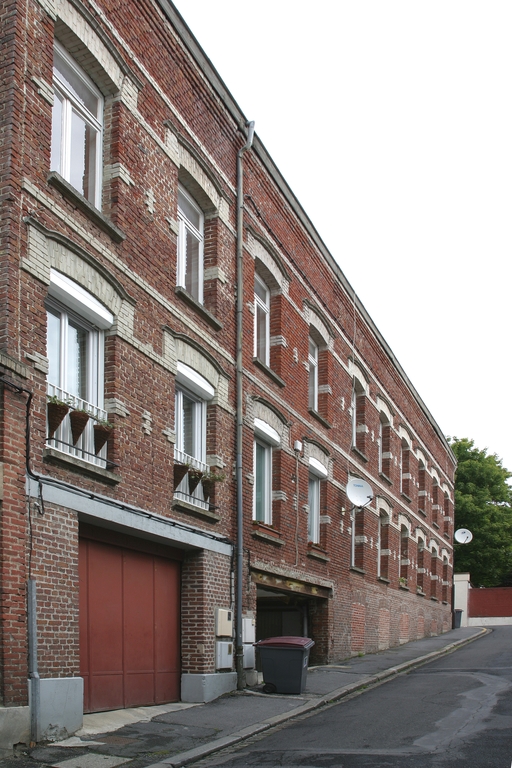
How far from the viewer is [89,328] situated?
1258 centimetres

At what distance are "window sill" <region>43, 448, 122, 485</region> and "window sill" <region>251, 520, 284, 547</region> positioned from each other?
17.0ft

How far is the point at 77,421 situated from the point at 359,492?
12562 millimetres

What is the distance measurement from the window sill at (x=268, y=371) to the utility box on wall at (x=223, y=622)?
14.9 feet

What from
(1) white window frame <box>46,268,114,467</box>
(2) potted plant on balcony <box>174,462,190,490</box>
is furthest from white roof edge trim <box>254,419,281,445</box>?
(1) white window frame <box>46,268,114,467</box>

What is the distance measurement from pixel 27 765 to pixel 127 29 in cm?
963

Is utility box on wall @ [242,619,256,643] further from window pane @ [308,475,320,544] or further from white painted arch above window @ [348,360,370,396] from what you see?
white painted arch above window @ [348,360,370,396]

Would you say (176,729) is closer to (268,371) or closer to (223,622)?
(223,622)

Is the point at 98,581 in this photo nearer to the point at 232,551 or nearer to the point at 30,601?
the point at 30,601

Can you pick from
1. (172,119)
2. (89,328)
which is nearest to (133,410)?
(89,328)

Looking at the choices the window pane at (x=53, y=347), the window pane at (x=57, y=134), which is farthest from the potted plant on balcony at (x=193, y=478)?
the window pane at (x=57, y=134)

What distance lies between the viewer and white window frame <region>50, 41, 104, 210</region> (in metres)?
12.4

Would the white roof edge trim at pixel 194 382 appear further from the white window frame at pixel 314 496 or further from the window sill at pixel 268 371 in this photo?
the white window frame at pixel 314 496

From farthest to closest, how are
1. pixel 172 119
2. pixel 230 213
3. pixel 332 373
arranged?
pixel 332 373 → pixel 230 213 → pixel 172 119

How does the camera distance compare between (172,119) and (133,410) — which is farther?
(172,119)
